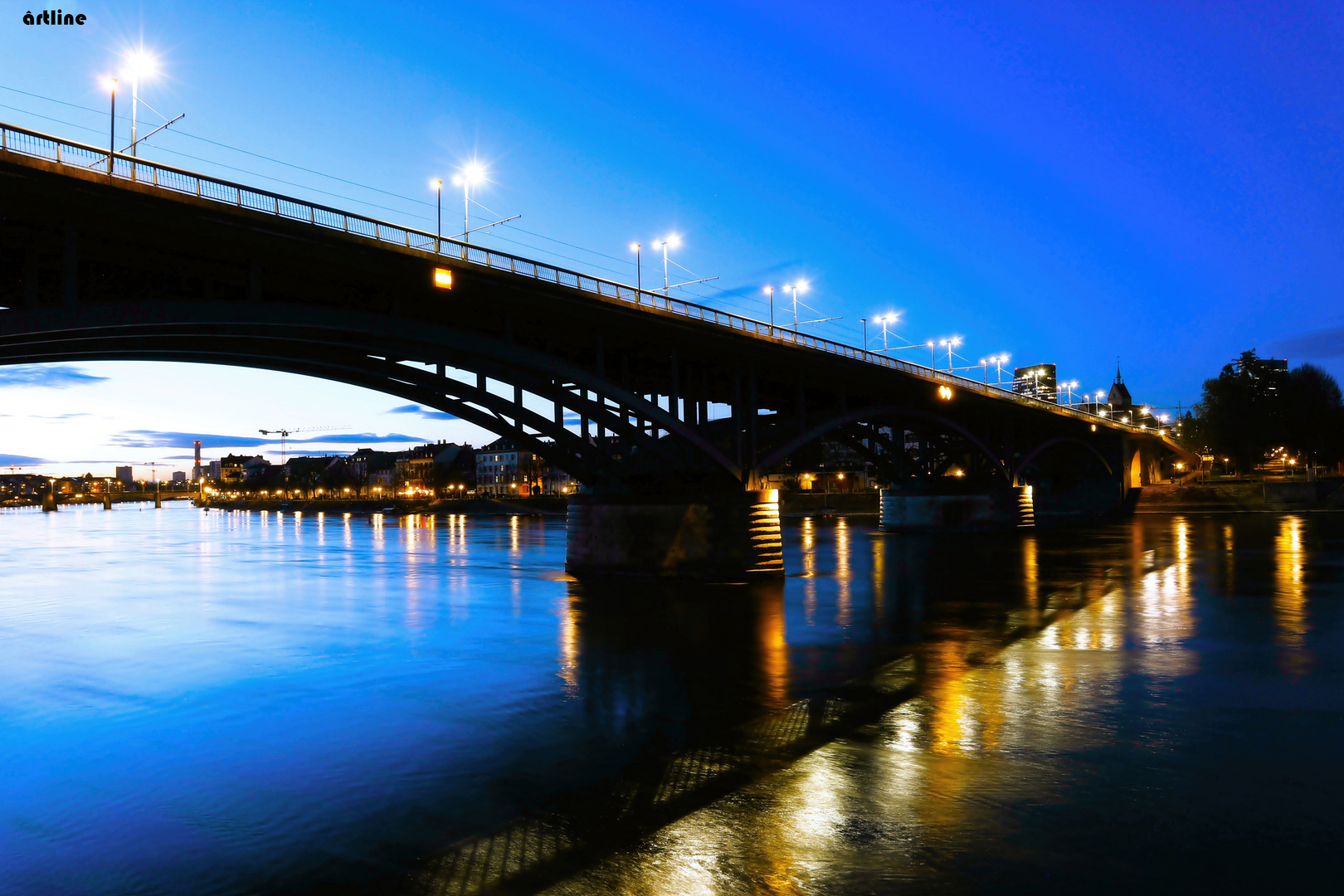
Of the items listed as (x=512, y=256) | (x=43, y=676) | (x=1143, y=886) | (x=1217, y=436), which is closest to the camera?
(x=1143, y=886)

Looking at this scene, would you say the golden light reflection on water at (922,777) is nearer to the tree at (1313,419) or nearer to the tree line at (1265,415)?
the tree line at (1265,415)

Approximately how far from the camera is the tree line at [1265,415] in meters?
105

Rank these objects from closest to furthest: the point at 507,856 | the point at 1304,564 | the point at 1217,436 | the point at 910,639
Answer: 1. the point at 507,856
2. the point at 910,639
3. the point at 1304,564
4. the point at 1217,436

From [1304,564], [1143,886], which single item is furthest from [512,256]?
[1304,564]

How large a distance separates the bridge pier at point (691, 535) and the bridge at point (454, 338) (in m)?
0.08

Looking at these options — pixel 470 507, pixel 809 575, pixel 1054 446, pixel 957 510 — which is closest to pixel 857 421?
pixel 809 575

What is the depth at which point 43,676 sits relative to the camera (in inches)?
709

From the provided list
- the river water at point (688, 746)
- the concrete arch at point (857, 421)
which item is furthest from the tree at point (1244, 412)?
the river water at point (688, 746)

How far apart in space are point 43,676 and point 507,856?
15962 millimetres

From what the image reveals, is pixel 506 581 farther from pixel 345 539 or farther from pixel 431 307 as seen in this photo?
pixel 345 539

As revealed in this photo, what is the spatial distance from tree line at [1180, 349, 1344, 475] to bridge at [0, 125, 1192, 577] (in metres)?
76.5

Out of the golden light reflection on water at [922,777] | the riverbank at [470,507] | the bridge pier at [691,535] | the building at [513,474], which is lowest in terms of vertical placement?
the riverbank at [470,507]

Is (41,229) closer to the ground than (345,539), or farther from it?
farther from it

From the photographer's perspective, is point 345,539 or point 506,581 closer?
point 506,581
